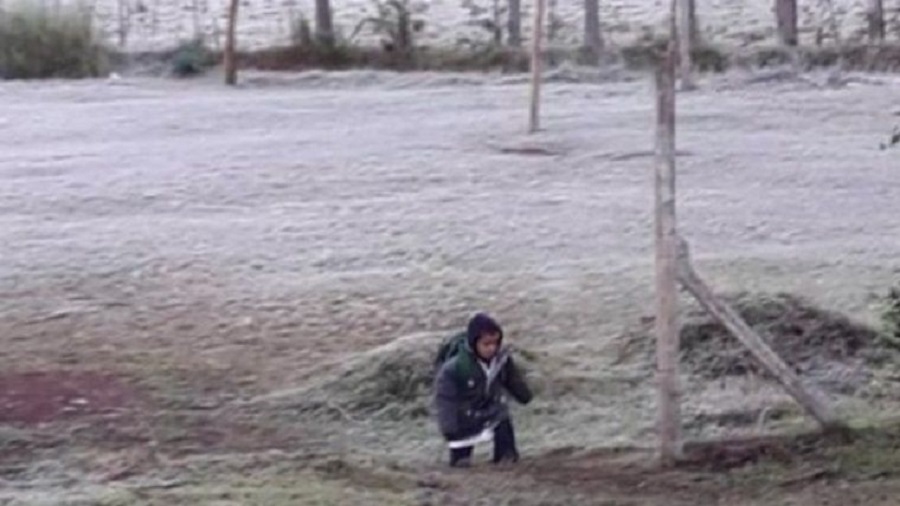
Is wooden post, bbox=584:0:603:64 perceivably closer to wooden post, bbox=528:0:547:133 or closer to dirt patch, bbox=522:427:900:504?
wooden post, bbox=528:0:547:133

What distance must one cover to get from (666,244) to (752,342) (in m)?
0.58

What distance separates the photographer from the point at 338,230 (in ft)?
51.5

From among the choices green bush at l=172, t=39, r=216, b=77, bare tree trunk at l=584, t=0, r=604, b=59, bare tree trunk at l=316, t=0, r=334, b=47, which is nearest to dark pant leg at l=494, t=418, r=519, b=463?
bare tree trunk at l=584, t=0, r=604, b=59

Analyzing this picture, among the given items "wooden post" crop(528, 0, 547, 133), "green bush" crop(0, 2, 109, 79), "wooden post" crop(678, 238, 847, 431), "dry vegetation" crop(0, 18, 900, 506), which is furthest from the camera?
"green bush" crop(0, 2, 109, 79)

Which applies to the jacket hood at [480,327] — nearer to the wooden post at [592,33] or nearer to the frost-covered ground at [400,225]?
the frost-covered ground at [400,225]

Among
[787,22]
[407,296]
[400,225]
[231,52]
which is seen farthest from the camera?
[787,22]

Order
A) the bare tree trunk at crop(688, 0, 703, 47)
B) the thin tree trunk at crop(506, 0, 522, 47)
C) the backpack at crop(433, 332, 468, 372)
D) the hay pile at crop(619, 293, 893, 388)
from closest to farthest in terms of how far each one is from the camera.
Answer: the backpack at crop(433, 332, 468, 372) → the hay pile at crop(619, 293, 893, 388) → the bare tree trunk at crop(688, 0, 703, 47) → the thin tree trunk at crop(506, 0, 522, 47)

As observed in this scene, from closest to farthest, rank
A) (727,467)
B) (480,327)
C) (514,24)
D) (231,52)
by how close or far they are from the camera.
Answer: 1. (727,467)
2. (480,327)
3. (231,52)
4. (514,24)

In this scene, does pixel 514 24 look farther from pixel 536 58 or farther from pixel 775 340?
pixel 775 340

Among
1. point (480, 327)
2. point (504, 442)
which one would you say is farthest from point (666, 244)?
point (504, 442)

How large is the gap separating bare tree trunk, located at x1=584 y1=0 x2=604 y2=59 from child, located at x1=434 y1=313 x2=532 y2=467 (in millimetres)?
19230

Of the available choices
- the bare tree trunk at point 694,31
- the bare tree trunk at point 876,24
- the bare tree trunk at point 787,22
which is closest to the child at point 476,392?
the bare tree trunk at point 694,31

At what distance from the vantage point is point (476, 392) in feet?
30.7

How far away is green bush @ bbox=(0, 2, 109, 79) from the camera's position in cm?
2848
